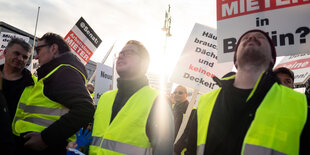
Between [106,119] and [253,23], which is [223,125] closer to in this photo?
[106,119]

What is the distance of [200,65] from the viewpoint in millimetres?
4207

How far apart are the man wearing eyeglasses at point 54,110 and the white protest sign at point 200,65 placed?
2.20 meters

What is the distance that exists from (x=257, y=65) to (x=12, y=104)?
2260 mm

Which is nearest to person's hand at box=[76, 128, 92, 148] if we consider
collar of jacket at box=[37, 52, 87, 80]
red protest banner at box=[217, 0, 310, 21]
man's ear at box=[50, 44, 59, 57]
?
collar of jacket at box=[37, 52, 87, 80]

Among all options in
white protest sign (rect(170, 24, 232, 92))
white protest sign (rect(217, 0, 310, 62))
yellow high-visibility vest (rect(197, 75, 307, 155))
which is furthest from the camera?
white protest sign (rect(170, 24, 232, 92))

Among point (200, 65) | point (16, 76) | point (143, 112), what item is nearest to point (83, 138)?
point (143, 112)

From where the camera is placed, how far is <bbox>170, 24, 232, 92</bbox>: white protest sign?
4145mm

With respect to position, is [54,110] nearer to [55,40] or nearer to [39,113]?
[39,113]

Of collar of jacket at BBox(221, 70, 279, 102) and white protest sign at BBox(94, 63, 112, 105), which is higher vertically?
white protest sign at BBox(94, 63, 112, 105)

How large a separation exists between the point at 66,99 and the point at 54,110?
17cm

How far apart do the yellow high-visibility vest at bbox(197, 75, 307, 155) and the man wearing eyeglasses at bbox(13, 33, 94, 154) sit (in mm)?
1352

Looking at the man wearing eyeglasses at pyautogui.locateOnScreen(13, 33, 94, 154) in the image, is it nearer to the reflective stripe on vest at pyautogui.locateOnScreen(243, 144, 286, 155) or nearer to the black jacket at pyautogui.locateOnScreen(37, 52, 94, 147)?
the black jacket at pyautogui.locateOnScreen(37, 52, 94, 147)

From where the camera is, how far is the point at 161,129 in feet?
6.20

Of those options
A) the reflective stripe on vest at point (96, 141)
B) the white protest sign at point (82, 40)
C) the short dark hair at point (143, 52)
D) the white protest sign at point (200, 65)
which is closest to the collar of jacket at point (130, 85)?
the short dark hair at point (143, 52)
